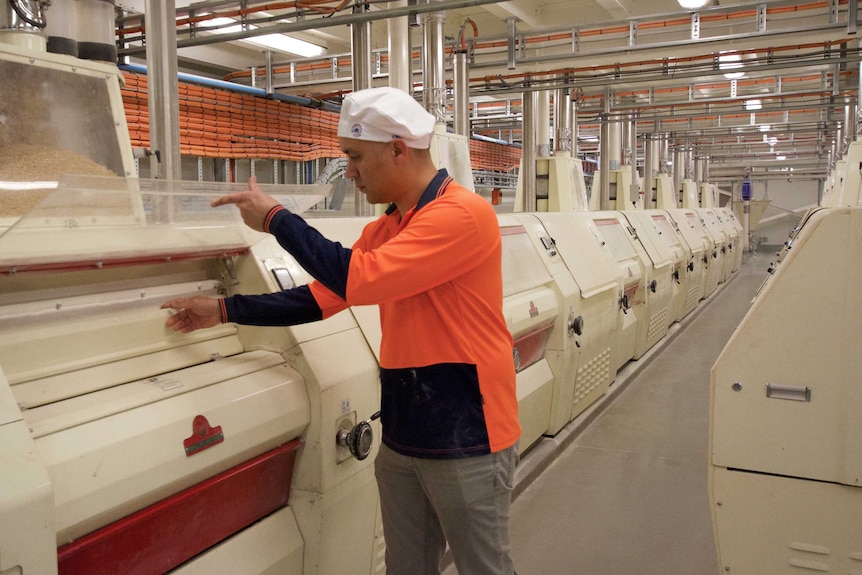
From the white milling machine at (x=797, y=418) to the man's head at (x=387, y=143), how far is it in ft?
3.52

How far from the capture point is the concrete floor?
247cm

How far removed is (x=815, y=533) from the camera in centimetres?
186

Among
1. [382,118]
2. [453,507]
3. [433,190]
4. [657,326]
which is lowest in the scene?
[657,326]

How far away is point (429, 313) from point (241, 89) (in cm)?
588

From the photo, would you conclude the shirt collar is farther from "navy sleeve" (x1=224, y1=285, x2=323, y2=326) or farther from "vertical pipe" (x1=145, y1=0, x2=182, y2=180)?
"vertical pipe" (x1=145, y1=0, x2=182, y2=180)

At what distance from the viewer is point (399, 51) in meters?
3.97

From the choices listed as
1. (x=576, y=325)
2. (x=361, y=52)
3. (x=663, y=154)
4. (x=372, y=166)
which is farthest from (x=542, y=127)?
(x=663, y=154)

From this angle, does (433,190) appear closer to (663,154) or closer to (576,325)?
(576,325)

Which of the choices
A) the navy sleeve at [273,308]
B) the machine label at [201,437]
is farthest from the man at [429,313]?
the machine label at [201,437]

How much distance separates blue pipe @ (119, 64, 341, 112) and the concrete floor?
14.3 feet

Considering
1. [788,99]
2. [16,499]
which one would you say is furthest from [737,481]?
[788,99]

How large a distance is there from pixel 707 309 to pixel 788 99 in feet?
10.7

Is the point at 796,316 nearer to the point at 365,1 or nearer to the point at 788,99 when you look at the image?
the point at 365,1

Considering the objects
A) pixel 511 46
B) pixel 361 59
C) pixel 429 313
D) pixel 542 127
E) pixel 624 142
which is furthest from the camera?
pixel 624 142
